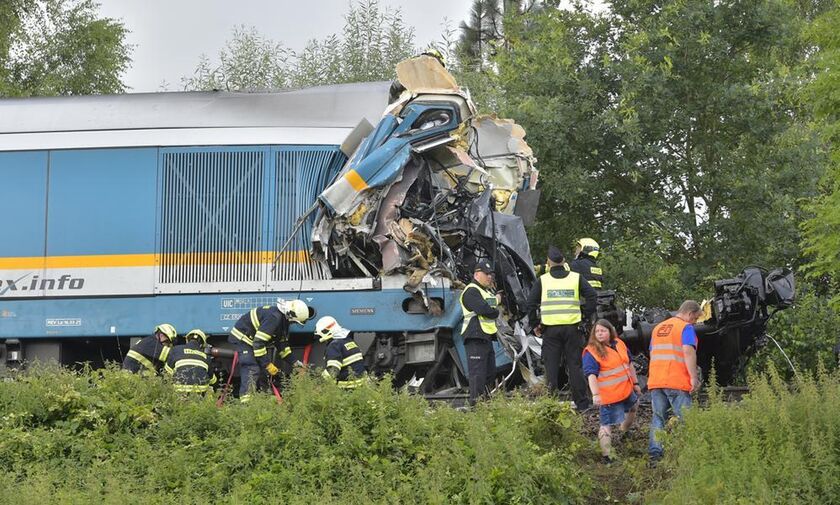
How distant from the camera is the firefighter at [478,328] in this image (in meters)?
11.9

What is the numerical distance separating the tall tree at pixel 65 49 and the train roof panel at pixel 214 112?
12.4 m

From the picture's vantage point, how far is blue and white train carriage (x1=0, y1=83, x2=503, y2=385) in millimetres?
12602

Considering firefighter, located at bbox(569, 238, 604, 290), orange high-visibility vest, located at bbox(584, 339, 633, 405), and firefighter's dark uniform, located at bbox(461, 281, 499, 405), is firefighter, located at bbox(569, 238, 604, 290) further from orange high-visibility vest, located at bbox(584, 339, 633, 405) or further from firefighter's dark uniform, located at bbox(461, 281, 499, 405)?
orange high-visibility vest, located at bbox(584, 339, 633, 405)

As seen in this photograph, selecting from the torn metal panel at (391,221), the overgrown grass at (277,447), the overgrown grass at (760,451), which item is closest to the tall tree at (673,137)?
the torn metal panel at (391,221)

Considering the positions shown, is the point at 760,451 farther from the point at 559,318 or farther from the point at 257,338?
the point at 257,338

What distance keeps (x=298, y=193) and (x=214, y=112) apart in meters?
1.29

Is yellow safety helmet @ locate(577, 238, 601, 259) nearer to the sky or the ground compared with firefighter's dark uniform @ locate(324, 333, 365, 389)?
nearer to the sky

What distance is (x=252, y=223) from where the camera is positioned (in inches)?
506

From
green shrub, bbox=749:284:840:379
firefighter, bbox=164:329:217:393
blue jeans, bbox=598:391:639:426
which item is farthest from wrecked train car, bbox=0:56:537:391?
green shrub, bbox=749:284:840:379

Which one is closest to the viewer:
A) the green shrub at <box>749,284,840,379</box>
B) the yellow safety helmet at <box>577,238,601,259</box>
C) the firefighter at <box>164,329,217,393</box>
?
the firefighter at <box>164,329,217,393</box>

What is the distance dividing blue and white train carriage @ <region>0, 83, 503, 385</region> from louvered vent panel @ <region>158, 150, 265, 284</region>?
1 centimetres

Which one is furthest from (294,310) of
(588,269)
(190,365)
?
(588,269)

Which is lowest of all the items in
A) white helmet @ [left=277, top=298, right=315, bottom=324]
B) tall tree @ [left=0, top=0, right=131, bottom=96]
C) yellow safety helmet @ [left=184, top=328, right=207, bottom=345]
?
yellow safety helmet @ [left=184, top=328, right=207, bottom=345]

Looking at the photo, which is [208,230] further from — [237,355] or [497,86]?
[497,86]
